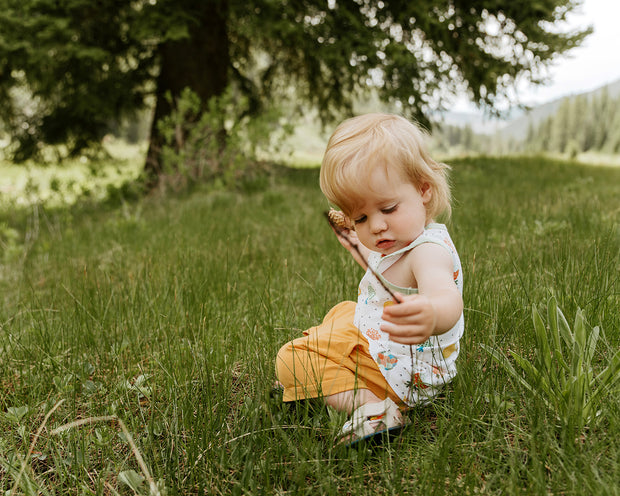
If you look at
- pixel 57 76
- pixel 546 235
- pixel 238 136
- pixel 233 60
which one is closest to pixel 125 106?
pixel 57 76

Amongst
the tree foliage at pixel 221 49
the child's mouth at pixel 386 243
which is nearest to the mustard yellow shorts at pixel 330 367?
the child's mouth at pixel 386 243

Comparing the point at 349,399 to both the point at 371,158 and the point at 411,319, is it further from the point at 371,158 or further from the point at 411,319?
the point at 371,158

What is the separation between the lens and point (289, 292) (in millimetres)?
2904

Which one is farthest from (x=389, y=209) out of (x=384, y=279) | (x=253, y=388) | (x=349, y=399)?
(x=253, y=388)

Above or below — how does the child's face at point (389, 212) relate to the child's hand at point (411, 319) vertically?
above

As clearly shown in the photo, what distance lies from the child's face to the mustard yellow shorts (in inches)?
16.6

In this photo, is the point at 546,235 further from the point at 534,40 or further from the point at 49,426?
the point at 534,40

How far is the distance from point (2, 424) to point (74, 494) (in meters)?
0.56

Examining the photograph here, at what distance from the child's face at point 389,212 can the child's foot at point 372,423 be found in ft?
1.86

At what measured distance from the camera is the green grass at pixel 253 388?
1.46 m

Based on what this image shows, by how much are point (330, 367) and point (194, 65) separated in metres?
7.72

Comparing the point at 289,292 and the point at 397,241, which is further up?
the point at 397,241

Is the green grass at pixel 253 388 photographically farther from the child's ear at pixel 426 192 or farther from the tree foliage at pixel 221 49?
the tree foliage at pixel 221 49

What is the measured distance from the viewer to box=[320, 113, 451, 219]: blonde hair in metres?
1.65
